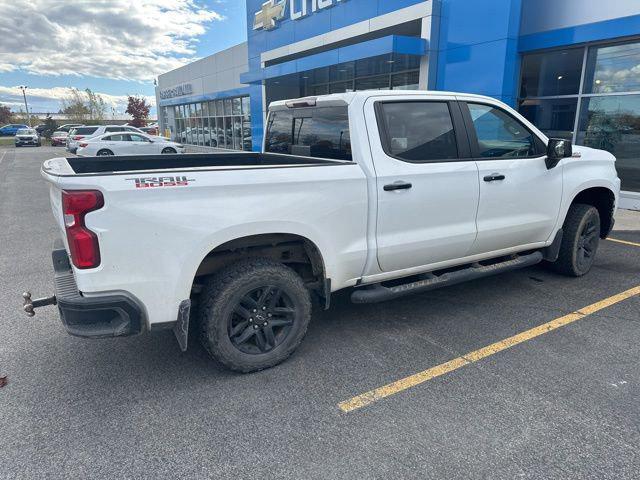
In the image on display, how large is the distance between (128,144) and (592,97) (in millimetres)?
18695

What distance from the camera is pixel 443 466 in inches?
93.0

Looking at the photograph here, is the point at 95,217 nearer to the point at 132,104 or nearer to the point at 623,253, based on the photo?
the point at 623,253

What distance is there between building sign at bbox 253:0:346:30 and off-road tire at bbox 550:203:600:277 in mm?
11846

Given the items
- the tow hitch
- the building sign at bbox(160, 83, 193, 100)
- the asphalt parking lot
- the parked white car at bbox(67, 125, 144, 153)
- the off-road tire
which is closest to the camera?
the asphalt parking lot

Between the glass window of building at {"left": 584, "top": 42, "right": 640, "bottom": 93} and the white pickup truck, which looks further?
the glass window of building at {"left": 584, "top": 42, "right": 640, "bottom": 93}

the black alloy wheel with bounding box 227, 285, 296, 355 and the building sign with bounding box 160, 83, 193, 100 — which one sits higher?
the building sign with bounding box 160, 83, 193, 100

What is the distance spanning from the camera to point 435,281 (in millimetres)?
3883

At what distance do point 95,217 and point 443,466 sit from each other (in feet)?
7.57

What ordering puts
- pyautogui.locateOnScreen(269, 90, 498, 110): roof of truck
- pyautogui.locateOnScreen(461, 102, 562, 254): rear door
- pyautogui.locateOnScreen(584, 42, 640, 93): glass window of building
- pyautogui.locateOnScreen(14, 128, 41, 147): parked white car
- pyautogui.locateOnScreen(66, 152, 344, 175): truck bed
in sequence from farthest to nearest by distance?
pyautogui.locateOnScreen(14, 128, 41, 147): parked white car → pyautogui.locateOnScreen(584, 42, 640, 93): glass window of building → pyautogui.locateOnScreen(461, 102, 562, 254): rear door → pyautogui.locateOnScreen(66, 152, 344, 175): truck bed → pyautogui.locateOnScreen(269, 90, 498, 110): roof of truck

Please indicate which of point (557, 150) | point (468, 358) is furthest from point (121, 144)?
point (468, 358)

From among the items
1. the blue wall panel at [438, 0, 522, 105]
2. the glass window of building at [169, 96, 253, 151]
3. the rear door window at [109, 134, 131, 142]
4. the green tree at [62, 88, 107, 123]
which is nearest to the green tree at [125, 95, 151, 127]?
the green tree at [62, 88, 107, 123]

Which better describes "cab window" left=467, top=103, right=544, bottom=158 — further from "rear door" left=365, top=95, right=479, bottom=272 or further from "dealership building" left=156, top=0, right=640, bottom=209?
"dealership building" left=156, top=0, right=640, bottom=209

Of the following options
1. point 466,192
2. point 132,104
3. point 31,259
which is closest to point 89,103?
point 132,104

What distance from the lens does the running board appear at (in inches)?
141
